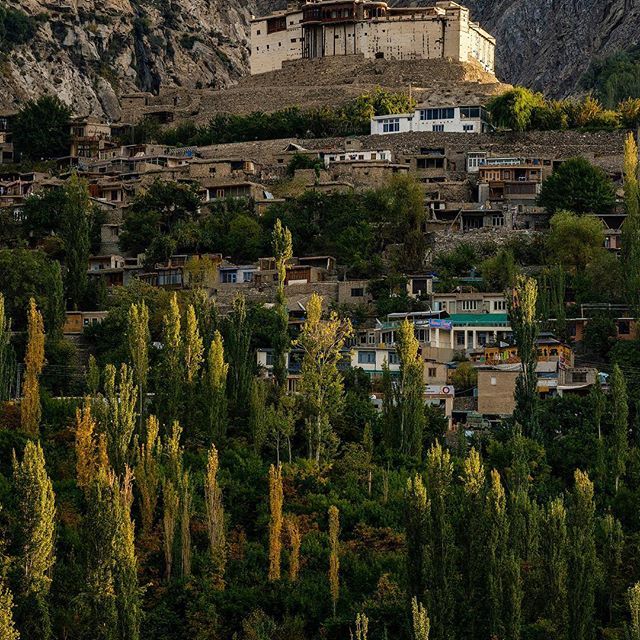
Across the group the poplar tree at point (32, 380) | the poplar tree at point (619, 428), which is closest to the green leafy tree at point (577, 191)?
the poplar tree at point (619, 428)

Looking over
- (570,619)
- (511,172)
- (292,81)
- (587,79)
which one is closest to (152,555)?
(570,619)

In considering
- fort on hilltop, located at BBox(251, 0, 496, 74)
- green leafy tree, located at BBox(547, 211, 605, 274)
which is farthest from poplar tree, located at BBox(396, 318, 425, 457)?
fort on hilltop, located at BBox(251, 0, 496, 74)

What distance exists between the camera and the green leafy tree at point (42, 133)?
266 ft

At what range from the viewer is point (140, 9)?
357 feet

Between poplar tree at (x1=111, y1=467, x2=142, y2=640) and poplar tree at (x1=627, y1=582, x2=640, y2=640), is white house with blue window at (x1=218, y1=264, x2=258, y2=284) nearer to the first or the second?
poplar tree at (x1=111, y1=467, x2=142, y2=640)

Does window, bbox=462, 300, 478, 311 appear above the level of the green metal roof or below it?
above

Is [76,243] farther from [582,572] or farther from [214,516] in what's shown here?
[582,572]

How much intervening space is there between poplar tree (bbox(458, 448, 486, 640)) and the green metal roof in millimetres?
17312

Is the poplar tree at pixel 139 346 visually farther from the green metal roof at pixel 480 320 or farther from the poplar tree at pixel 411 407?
the green metal roof at pixel 480 320

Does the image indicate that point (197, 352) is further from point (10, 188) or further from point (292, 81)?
point (292, 81)

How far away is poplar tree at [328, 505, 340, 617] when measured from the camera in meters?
39.0

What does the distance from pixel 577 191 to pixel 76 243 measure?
59.6ft

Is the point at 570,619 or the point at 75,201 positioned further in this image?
the point at 75,201

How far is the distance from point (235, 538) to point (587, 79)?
6280 centimetres
